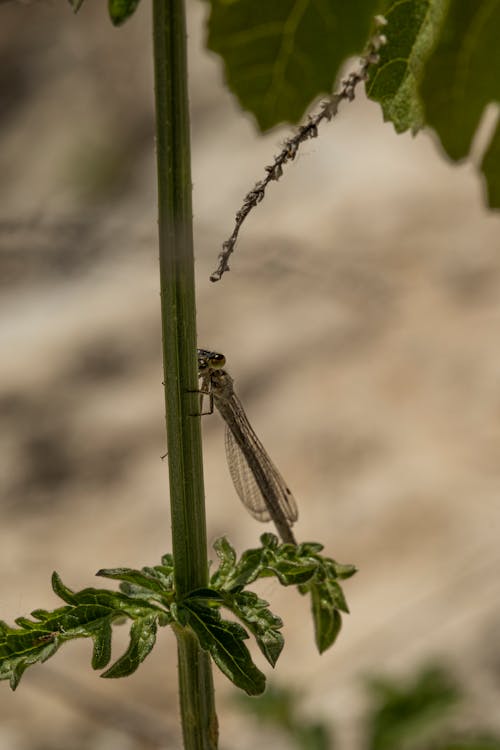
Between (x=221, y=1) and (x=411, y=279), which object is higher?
(x=411, y=279)

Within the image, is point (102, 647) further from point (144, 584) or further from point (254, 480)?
point (254, 480)

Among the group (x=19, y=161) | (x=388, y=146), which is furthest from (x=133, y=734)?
(x=19, y=161)

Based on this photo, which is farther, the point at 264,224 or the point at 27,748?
the point at 264,224

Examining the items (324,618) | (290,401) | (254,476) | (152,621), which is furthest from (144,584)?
(290,401)

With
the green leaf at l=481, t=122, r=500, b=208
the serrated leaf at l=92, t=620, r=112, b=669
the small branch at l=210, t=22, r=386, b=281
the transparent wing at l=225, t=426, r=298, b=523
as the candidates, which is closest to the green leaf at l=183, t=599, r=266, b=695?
the serrated leaf at l=92, t=620, r=112, b=669

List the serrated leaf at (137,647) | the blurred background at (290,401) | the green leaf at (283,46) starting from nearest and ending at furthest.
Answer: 1. the serrated leaf at (137,647)
2. the green leaf at (283,46)
3. the blurred background at (290,401)

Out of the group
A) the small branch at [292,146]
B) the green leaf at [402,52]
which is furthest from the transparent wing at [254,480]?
the small branch at [292,146]

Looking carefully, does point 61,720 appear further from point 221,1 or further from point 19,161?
point 19,161

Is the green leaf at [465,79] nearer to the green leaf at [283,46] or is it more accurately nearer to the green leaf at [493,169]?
the green leaf at [493,169]
